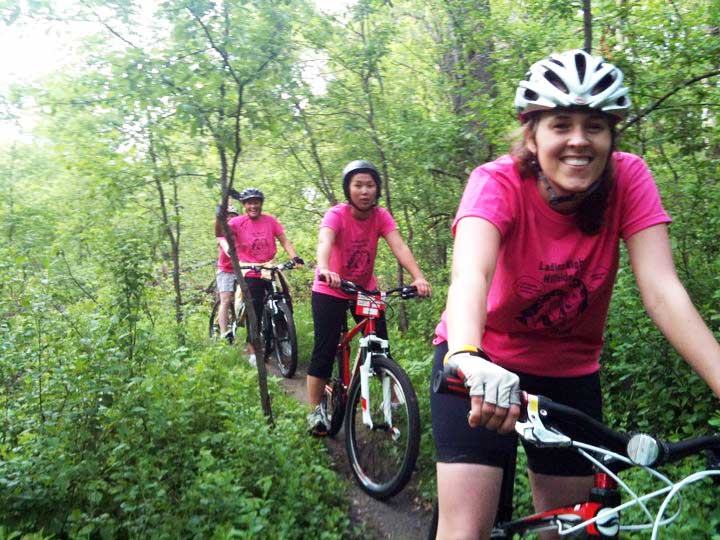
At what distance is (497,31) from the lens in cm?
535

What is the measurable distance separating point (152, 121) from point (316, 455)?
3120 millimetres

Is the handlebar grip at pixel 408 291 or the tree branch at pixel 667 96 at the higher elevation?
the tree branch at pixel 667 96

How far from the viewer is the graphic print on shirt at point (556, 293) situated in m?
2.06

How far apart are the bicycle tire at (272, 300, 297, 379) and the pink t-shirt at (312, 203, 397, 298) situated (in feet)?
7.93

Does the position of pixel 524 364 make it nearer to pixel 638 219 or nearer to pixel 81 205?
pixel 638 219

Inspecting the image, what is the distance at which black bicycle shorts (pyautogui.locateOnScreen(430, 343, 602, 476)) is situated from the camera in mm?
1977

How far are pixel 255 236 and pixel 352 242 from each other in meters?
3.61

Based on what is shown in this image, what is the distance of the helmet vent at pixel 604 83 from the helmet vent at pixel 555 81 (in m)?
0.11

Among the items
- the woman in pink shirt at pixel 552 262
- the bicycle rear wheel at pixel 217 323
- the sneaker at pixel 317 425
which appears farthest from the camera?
the bicycle rear wheel at pixel 217 323

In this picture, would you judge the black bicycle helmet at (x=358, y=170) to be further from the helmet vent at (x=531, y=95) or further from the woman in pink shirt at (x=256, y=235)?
the woman in pink shirt at (x=256, y=235)

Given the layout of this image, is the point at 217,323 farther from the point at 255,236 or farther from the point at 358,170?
the point at 358,170

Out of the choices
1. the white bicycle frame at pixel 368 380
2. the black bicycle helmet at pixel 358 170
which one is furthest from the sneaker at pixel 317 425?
the black bicycle helmet at pixel 358 170

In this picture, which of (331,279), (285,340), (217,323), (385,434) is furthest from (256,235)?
(385,434)

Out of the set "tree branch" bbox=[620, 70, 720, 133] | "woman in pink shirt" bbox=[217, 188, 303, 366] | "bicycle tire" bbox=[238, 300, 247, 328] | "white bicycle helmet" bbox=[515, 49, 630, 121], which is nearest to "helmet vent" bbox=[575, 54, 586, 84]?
"white bicycle helmet" bbox=[515, 49, 630, 121]
